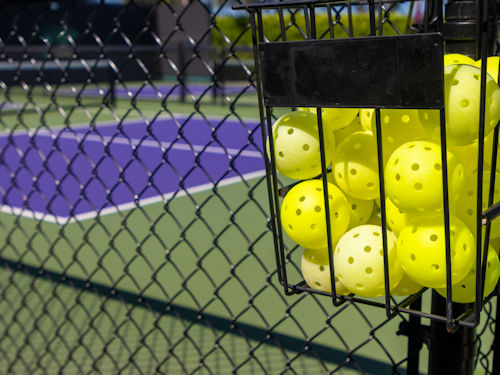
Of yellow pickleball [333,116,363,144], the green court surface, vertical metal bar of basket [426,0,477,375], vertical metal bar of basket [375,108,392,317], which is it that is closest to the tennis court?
the green court surface

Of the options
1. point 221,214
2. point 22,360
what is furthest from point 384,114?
point 221,214

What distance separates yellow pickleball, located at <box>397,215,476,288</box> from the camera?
0.84 meters

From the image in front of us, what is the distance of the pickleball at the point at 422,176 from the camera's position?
2.65 ft

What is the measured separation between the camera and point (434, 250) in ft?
2.75

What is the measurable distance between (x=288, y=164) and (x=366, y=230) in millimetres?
160

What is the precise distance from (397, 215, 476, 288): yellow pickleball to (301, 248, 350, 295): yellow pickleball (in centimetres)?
16

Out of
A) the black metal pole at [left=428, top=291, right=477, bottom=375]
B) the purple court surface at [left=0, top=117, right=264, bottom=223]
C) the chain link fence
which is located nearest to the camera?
the black metal pole at [left=428, top=291, right=477, bottom=375]

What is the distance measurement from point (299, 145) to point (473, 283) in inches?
13.1

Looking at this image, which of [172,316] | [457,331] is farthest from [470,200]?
[172,316]

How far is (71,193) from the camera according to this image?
225 inches

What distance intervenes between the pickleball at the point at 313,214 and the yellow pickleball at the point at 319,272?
3 cm

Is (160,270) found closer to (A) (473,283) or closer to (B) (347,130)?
(B) (347,130)

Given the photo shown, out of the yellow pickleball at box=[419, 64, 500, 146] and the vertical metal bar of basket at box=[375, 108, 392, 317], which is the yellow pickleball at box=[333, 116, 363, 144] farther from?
the yellow pickleball at box=[419, 64, 500, 146]

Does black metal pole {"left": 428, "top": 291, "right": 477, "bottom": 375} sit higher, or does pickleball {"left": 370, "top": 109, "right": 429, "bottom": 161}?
pickleball {"left": 370, "top": 109, "right": 429, "bottom": 161}
